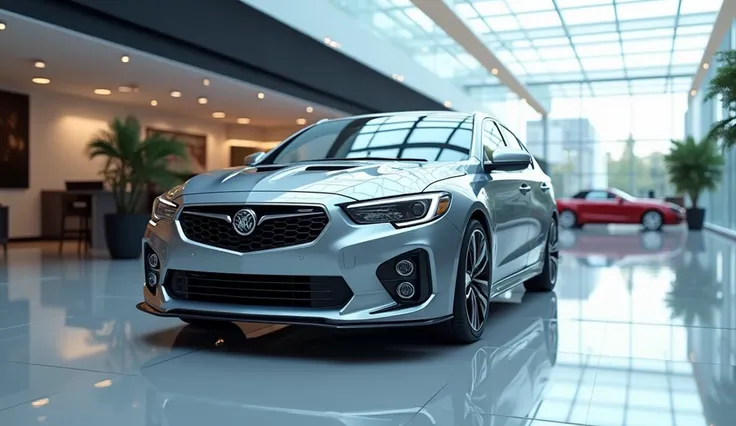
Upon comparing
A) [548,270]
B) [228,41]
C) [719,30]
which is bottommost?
[548,270]

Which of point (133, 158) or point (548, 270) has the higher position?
point (133, 158)

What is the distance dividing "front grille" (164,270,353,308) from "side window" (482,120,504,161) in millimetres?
1557

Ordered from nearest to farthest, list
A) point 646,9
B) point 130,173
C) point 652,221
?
point 130,173
point 646,9
point 652,221

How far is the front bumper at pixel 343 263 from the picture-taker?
3.35m

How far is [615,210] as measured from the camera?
20.2m

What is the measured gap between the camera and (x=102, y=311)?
514cm

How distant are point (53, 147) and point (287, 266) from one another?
1362 centimetres

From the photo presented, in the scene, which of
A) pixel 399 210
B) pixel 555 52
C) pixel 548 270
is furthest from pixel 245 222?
pixel 555 52

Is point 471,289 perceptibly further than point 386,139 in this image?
No

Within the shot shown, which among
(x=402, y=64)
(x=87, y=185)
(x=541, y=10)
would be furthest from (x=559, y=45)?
(x=87, y=185)

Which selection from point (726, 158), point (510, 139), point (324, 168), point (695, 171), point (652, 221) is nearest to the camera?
point (324, 168)

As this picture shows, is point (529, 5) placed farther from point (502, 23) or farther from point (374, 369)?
point (374, 369)

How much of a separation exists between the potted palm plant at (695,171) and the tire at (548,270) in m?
16.0

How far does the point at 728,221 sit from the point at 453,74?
29.1 ft
